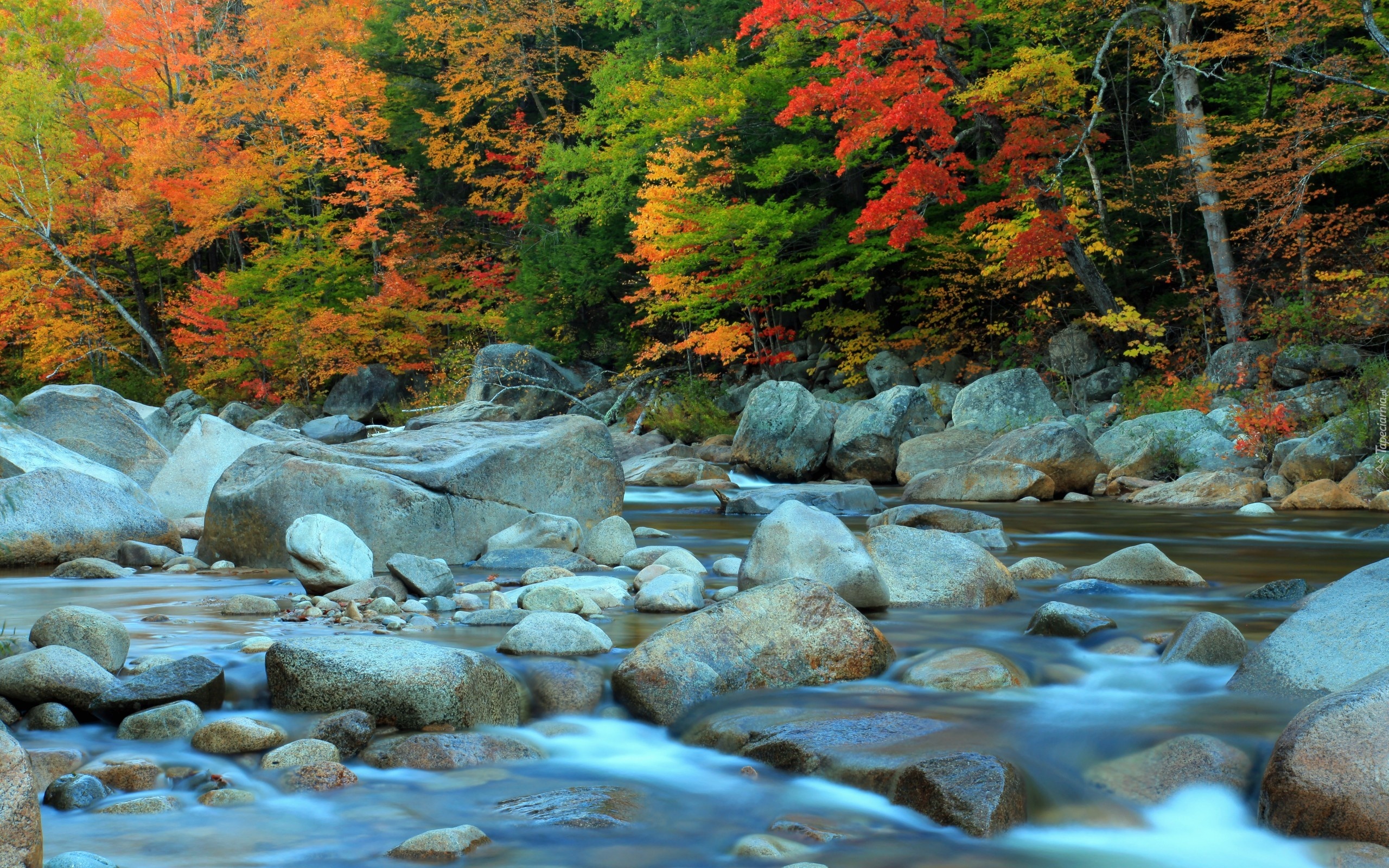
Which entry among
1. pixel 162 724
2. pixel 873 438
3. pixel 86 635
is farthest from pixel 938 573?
pixel 873 438

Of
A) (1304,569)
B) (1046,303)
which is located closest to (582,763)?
(1304,569)

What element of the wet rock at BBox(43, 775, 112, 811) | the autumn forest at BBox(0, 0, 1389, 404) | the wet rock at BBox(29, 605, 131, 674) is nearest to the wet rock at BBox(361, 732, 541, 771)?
the wet rock at BBox(43, 775, 112, 811)

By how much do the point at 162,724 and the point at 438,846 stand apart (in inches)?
54.2

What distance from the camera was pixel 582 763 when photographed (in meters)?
3.57

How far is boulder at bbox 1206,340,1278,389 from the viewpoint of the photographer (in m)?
13.1

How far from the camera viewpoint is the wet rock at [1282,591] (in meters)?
5.50

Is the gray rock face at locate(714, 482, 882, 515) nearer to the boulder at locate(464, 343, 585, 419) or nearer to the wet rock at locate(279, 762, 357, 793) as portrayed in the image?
the wet rock at locate(279, 762, 357, 793)

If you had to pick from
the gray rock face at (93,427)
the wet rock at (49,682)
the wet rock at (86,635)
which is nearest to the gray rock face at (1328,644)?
the wet rock at (49,682)

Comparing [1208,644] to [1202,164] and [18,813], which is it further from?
[1202,164]

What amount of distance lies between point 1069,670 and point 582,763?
2.14m

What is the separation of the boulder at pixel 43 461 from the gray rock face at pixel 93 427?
4.81 feet

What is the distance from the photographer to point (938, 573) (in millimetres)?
5590

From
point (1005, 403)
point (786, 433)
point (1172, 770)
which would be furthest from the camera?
point (1005, 403)

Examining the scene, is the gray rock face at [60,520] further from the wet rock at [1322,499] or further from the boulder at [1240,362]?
the boulder at [1240,362]
